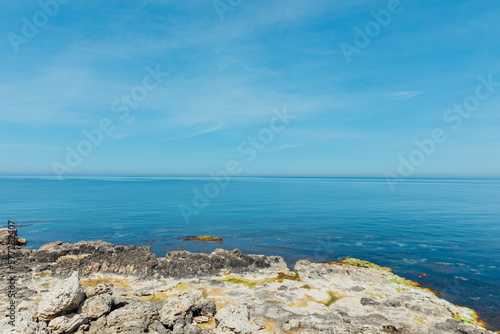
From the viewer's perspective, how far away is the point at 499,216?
67.6 metres

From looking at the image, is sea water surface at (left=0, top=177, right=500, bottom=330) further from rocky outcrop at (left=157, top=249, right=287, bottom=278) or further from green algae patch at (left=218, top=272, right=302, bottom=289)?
green algae patch at (left=218, top=272, right=302, bottom=289)

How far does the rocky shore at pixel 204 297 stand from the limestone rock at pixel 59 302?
0.05 meters

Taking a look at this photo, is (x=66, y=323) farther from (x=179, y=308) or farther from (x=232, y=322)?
(x=232, y=322)

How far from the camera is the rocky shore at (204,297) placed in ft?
51.8

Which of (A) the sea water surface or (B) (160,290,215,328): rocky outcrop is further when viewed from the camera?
(A) the sea water surface

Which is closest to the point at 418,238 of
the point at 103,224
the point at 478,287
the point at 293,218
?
the point at 478,287

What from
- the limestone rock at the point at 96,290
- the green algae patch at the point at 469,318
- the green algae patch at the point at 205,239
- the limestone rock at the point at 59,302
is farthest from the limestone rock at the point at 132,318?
the green algae patch at the point at 205,239

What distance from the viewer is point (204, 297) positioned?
68.9 ft

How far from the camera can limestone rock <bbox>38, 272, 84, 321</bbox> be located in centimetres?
1536

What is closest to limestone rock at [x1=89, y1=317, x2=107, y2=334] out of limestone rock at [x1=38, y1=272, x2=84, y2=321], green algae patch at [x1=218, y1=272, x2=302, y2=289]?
limestone rock at [x1=38, y1=272, x2=84, y2=321]

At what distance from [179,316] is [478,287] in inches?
1173

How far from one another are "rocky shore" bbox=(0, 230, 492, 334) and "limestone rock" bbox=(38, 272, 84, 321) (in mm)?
54

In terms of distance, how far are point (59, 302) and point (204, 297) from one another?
9.57 meters

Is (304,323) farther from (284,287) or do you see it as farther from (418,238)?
(418,238)
